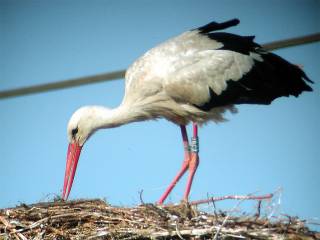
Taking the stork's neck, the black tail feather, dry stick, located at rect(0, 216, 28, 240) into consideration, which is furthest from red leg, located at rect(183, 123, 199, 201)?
dry stick, located at rect(0, 216, 28, 240)

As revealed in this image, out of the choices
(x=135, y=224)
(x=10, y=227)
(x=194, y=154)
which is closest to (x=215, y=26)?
(x=194, y=154)

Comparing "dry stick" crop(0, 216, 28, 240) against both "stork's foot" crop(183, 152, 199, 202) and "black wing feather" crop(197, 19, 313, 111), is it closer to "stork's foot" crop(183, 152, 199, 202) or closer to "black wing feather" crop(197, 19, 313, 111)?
"stork's foot" crop(183, 152, 199, 202)

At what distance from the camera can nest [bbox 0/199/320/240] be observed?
4297mm

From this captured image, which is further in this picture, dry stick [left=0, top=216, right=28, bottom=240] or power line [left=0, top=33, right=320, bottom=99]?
power line [left=0, top=33, right=320, bottom=99]

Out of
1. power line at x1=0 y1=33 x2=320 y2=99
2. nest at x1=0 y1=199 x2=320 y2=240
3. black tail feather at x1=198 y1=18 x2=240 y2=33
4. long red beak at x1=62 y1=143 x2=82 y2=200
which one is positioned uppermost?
black tail feather at x1=198 y1=18 x2=240 y2=33

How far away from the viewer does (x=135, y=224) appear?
4.44m

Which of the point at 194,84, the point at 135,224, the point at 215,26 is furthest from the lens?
the point at 215,26

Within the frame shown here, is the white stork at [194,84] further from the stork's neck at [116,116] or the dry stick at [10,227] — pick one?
the dry stick at [10,227]

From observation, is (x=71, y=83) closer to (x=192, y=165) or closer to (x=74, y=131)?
(x=74, y=131)

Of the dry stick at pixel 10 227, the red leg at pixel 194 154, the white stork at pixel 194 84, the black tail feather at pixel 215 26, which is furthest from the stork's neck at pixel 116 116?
the dry stick at pixel 10 227

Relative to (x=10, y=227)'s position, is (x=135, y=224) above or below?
below

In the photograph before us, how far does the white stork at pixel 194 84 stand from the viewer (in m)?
5.80

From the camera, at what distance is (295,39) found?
192 inches

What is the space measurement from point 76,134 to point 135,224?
1.90 meters
